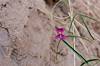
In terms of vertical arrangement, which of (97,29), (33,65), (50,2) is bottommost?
(33,65)

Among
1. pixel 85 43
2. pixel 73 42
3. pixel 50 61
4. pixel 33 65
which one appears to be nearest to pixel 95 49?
pixel 85 43

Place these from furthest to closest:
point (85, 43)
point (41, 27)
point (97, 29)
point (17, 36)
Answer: point (97, 29) < point (85, 43) < point (41, 27) < point (17, 36)

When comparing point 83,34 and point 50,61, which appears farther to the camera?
point 83,34

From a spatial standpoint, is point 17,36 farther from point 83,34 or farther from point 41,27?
point 83,34

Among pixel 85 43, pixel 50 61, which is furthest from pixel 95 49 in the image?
pixel 50 61

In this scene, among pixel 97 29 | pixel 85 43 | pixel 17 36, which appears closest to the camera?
pixel 17 36

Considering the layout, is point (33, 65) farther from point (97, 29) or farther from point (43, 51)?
point (97, 29)

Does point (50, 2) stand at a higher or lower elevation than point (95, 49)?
higher
